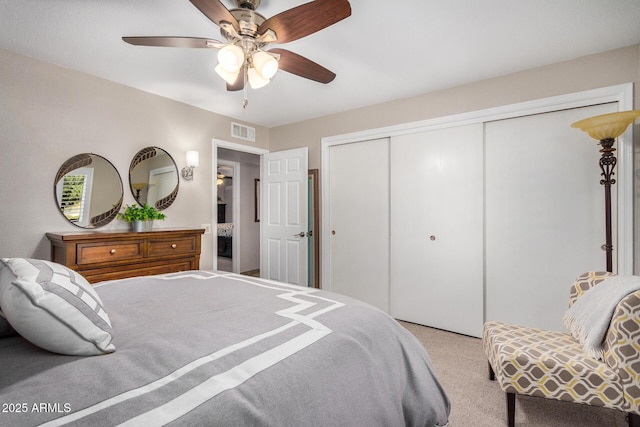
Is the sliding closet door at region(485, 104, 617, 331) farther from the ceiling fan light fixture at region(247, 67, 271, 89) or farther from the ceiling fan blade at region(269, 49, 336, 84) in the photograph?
the ceiling fan light fixture at region(247, 67, 271, 89)

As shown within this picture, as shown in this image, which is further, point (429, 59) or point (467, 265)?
point (467, 265)

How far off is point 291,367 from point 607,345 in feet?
5.51

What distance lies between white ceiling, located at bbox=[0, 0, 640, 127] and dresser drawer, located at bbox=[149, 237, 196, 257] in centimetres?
151

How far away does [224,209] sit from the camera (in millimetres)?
7219

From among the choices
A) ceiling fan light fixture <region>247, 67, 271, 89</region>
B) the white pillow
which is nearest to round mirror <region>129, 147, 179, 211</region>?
ceiling fan light fixture <region>247, 67, 271, 89</region>

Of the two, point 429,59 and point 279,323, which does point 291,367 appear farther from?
point 429,59

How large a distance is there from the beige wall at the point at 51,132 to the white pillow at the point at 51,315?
1.94 m

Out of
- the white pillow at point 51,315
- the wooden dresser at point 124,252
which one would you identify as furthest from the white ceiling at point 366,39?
the white pillow at point 51,315

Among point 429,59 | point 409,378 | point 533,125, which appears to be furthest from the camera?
point 533,125

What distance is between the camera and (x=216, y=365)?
2.75 ft

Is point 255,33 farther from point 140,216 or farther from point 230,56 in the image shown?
point 140,216

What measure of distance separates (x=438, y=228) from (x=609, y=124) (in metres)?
1.52

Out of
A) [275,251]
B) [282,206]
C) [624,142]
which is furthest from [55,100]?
[624,142]

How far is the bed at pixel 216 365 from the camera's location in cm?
68
